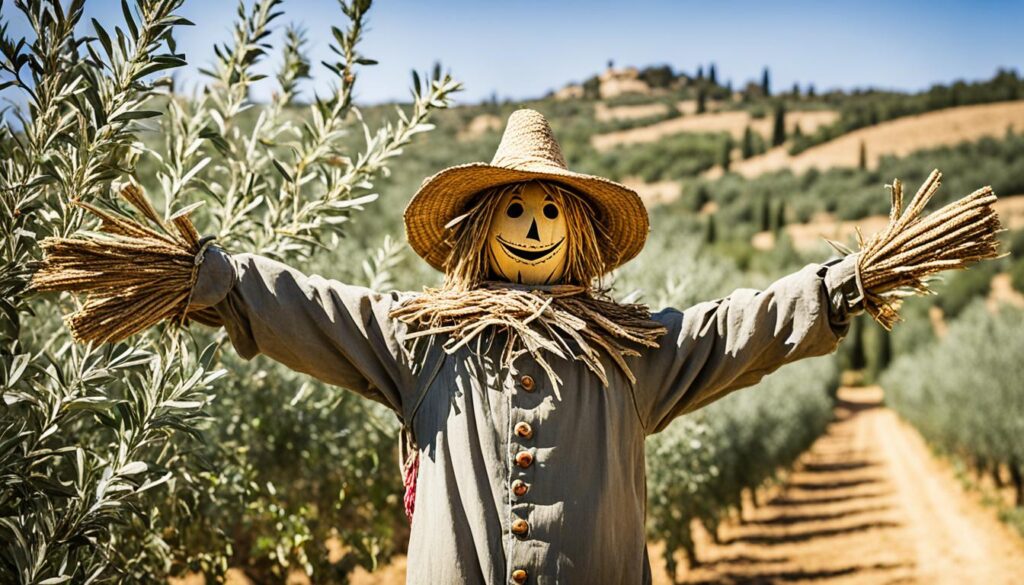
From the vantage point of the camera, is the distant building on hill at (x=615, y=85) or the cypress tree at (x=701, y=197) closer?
the cypress tree at (x=701, y=197)

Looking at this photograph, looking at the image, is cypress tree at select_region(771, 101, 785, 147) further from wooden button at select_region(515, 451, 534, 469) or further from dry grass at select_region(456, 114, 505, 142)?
wooden button at select_region(515, 451, 534, 469)

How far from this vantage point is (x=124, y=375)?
9.41ft

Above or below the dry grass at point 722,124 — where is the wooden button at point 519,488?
below

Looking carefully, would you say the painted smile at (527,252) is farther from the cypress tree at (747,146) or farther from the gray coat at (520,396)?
the cypress tree at (747,146)

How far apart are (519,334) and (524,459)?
14.4 inches

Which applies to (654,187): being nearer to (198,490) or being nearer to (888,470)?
(888,470)

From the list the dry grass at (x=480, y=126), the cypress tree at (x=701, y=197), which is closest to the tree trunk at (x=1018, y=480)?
the dry grass at (x=480, y=126)

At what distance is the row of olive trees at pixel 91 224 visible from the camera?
2.51 m

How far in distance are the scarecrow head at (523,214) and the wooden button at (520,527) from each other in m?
0.75

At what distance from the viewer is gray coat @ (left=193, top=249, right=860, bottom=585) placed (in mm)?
2416

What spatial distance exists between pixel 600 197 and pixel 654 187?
62381mm

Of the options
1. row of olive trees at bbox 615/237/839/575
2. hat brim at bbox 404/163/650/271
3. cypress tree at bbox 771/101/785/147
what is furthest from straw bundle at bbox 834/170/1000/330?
cypress tree at bbox 771/101/785/147

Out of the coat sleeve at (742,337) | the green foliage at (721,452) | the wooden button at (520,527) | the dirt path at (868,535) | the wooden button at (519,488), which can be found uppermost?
the coat sleeve at (742,337)

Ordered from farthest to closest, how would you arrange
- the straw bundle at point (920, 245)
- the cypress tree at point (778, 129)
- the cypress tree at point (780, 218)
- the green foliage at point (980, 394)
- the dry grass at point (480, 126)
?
the cypress tree at point (778, 129) → the cypress tree at point (780, 218) → the dry grass at point (480, 126) → the green foliage at point (980, 394) → the straw bundle at point (920, 245)
